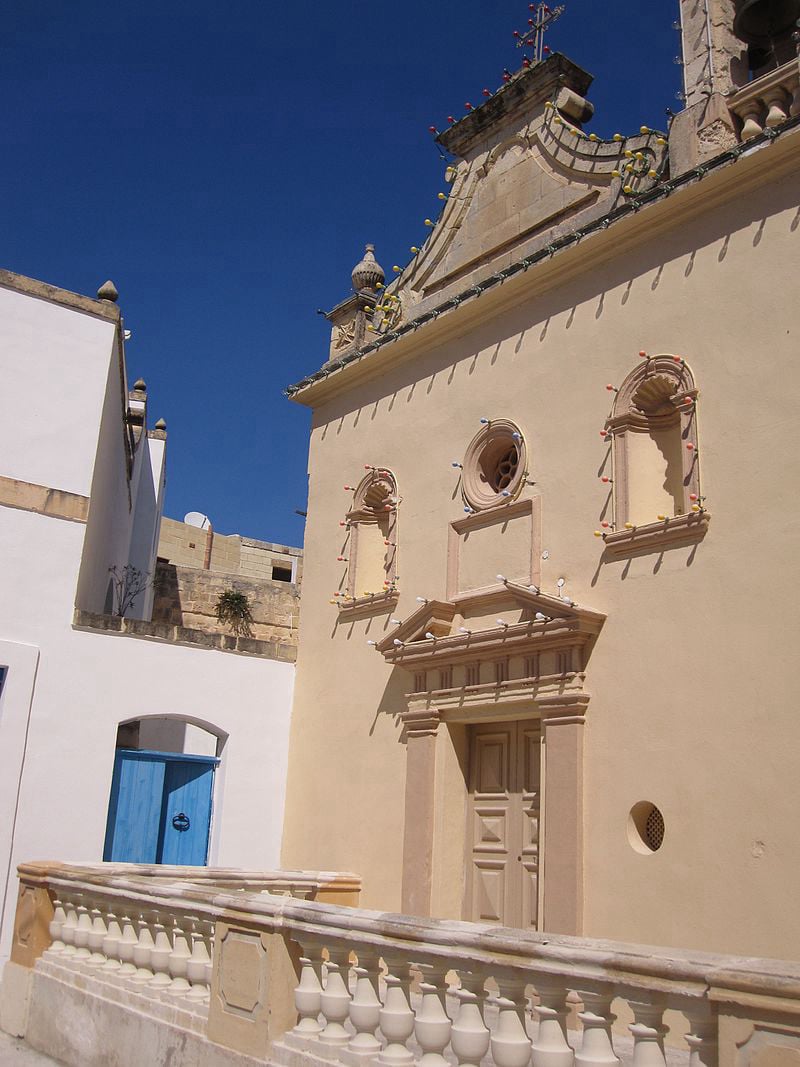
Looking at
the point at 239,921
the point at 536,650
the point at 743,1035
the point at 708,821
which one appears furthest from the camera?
the point at 536,650

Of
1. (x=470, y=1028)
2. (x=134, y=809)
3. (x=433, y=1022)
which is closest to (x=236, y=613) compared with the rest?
(x=134, y=809)

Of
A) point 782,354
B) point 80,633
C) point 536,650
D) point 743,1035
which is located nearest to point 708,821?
point 536,650

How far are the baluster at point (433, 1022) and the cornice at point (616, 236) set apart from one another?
6.33 metres

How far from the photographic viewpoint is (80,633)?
1070 centimetres

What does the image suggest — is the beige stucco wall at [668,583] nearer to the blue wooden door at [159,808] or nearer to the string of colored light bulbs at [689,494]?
the string of colored light bulbs at [689,494]

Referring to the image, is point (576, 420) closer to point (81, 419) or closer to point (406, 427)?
point (406, 427)

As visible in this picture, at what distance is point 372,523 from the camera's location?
1163 centimetres

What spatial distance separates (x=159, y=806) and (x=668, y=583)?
6.00 meters

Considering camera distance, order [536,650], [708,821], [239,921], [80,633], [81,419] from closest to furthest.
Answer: [239,921] → [708,821] → [536,650] → [80,633] → [81,419]

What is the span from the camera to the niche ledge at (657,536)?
25.7ft

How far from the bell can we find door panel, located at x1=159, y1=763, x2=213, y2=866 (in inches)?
351

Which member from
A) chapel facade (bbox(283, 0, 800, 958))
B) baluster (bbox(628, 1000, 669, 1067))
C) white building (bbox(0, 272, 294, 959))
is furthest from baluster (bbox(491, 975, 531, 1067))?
white building (bbox(0, 272, 294, 959))

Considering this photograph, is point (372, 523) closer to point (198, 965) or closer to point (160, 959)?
point (160, 959)

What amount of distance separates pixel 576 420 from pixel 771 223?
223 cm
